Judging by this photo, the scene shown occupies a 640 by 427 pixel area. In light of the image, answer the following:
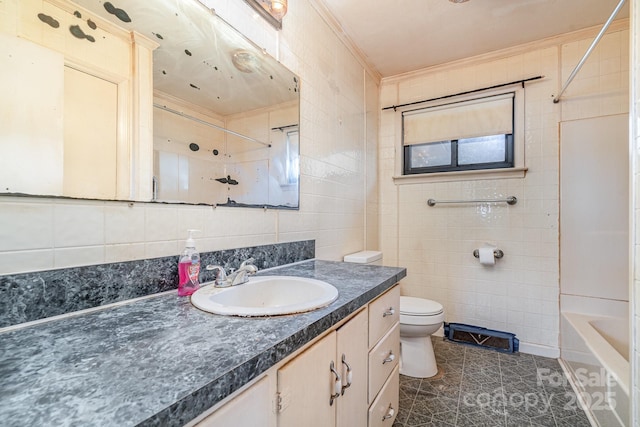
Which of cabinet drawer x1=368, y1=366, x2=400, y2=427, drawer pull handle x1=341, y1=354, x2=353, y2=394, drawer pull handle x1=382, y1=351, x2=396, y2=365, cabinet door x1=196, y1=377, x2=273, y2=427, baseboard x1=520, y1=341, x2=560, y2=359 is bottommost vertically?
baseboard x1=520, y1=341, x2=560, y2=359

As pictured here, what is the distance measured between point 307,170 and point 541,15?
186 centimetres

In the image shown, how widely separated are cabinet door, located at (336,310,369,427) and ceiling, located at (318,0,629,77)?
1853mm

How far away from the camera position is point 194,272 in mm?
914

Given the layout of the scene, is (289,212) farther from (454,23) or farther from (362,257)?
(454,23)

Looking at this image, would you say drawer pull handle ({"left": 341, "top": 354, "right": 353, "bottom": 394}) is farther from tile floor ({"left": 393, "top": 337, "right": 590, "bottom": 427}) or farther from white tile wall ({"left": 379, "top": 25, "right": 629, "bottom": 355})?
white tile wall ({"left": 379, "top": 25, "right": 629, "bottom": 355})

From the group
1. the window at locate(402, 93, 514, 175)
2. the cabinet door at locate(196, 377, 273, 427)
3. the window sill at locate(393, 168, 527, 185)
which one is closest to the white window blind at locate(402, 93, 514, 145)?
the window at locate(402, 93, 514, 175)

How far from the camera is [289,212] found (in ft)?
4.94

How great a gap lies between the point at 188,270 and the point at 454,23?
2.23m

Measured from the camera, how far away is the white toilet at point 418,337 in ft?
5.77

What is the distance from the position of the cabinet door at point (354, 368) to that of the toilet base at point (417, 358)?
92cm

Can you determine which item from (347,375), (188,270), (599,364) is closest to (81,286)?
(188,270)

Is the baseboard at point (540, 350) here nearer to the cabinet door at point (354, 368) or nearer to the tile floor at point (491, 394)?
the tile floor at point (491, 394)

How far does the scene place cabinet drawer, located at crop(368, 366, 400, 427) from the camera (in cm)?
110

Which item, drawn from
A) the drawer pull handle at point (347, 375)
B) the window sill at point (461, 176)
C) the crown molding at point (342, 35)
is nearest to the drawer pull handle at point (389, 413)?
the drawer pull handle at point (347, 375)
